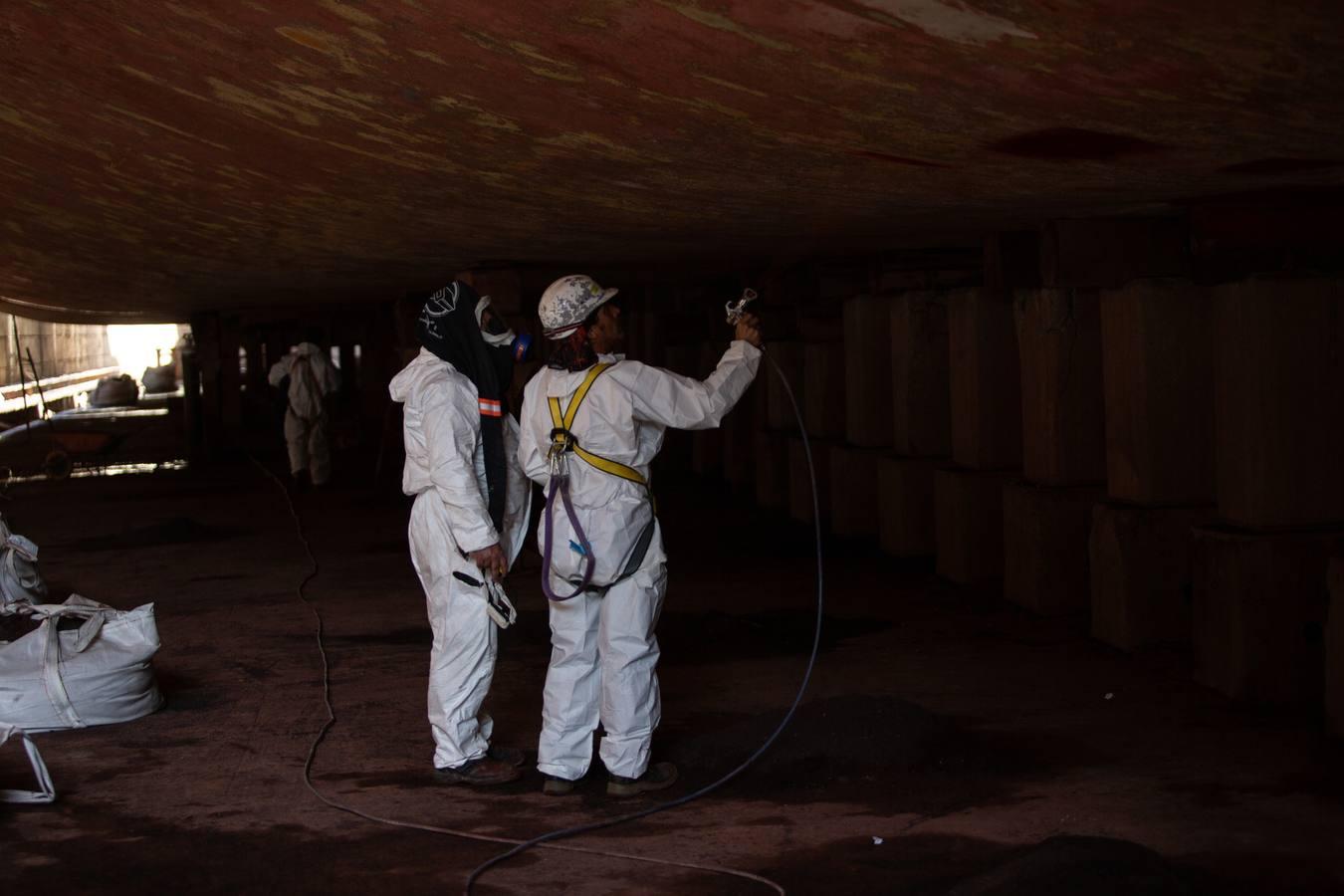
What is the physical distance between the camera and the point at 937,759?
5.27 meters

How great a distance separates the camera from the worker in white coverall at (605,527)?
490cm

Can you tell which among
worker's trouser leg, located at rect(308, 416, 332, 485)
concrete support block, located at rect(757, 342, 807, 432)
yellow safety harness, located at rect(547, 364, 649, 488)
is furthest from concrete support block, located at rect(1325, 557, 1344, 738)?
worker's trouser leg, located at rect(308, 416, 332, 485)

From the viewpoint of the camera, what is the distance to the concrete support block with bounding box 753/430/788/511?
12914 mm

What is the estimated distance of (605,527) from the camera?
193 inches

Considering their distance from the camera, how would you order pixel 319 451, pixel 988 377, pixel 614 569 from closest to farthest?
pixel 614 569, pixel 988 377, pixel 319 451

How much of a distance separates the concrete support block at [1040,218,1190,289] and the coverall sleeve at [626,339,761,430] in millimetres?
3248

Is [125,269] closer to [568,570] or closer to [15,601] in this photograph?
[15,601]

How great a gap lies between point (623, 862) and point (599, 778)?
2.77ft

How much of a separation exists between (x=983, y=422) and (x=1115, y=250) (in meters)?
1.45

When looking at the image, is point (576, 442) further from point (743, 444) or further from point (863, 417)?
point (743, 444)

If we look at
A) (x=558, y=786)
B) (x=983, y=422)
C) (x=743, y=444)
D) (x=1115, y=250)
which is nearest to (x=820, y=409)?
(x=743, y=444)

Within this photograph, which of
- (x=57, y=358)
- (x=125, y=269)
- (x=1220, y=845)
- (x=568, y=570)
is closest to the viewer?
(x=1220, y=845)

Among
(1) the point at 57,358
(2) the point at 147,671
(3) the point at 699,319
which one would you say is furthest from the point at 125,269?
(1) the point at 57,358

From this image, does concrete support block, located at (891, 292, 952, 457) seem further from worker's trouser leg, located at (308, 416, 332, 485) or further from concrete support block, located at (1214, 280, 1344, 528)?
worker's trouser leg, located at (308, 416, 332, 485)
